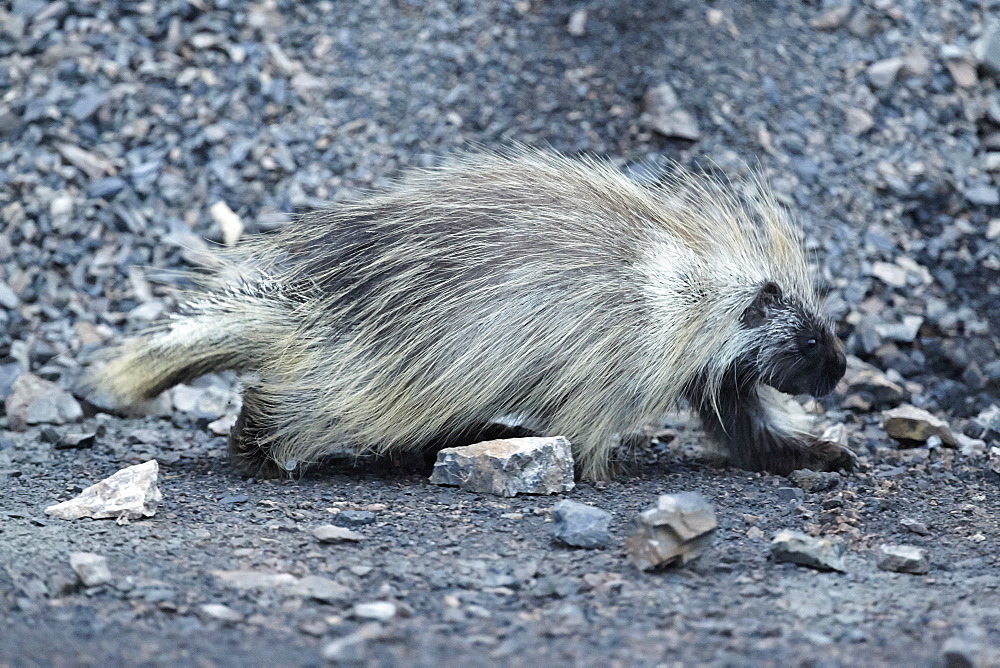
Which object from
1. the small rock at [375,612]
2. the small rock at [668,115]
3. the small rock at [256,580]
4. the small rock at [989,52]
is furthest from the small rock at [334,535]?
the small rock at [989,52]

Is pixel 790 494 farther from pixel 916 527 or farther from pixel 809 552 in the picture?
pixel 809 552

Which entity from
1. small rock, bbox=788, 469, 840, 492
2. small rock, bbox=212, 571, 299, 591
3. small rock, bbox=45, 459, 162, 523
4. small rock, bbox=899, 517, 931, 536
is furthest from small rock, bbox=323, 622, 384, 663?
small rock, bbox=788, 469, 840, 492

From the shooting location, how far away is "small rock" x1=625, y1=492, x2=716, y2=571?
9.43 feet

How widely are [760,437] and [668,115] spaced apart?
2.74 m

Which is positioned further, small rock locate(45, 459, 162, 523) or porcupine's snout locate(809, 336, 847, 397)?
porcupine's snout locate(809, 336, 847, 397)

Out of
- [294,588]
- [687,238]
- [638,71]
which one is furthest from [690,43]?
[294,588]

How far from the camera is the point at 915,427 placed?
4699 mm

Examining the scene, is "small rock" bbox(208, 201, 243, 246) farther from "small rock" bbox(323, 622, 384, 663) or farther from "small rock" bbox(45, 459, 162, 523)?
"small rock" bbox(323, 622, 384, 663)

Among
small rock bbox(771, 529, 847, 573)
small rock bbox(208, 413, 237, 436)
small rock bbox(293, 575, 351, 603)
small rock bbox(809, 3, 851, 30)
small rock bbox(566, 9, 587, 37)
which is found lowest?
small rock bbox(208, 413, 237, 436)

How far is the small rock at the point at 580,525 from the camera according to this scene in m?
3.16

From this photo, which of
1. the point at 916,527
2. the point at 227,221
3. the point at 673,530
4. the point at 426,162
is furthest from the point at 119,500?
the point at 426,162

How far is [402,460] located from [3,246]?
312 centimetres

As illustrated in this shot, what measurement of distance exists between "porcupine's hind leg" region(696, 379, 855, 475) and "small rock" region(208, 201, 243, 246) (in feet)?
9.94

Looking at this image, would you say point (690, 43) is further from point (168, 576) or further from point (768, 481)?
point (168, 576)
